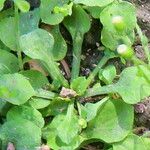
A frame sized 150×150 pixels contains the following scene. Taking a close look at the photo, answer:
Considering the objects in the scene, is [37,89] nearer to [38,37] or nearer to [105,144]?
[38,37]

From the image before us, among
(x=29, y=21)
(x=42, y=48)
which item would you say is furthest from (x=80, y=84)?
(x=29, y=21)

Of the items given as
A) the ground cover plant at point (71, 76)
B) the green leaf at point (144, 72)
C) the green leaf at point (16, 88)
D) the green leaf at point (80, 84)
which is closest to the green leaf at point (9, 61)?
the ground cover plant at point (71, 76)

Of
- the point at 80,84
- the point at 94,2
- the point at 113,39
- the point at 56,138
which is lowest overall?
the point at 56,138

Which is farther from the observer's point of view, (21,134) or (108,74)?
(108,74)

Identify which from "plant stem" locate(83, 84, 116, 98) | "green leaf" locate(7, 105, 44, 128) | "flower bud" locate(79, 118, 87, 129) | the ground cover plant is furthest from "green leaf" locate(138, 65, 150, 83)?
"green leaf" locate(7, 105, 44, 128)

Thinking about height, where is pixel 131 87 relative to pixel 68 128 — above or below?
above

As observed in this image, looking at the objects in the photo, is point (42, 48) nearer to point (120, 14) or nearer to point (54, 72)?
point (54, 72)

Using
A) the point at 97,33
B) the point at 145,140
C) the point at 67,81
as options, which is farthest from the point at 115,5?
the point at 145,140
